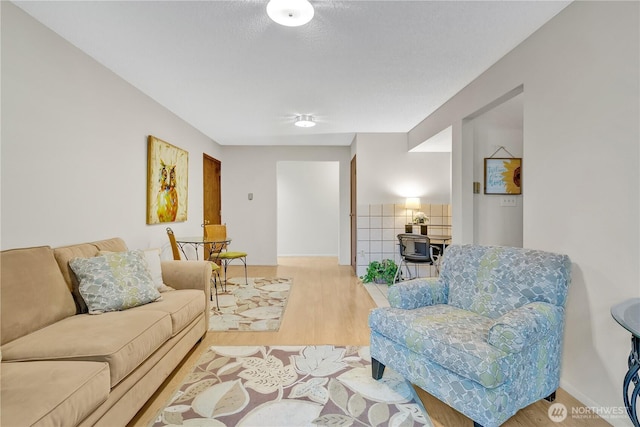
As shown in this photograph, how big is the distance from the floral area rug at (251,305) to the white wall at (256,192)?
133 cm

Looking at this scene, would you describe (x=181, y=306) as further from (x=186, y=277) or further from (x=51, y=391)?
(x=51, y=391)

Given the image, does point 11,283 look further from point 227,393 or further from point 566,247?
point 566,247

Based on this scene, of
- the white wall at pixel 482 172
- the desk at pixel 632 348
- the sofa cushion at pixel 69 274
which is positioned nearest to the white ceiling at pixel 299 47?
the white wall at pixel 482 172

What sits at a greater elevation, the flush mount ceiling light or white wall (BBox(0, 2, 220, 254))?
the flush mount ceiling light

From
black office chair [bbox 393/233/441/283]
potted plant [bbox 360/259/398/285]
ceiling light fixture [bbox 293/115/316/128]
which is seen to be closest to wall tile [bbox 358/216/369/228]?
potted plant [bbox 360/259/398/285]

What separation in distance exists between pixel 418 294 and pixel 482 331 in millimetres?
513

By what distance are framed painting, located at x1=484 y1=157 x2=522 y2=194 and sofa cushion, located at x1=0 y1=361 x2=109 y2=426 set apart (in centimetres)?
348

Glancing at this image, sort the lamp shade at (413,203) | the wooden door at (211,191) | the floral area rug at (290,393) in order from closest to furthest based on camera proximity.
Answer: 1. the floral area rug at (290,393)
2. the lamp shade at (413,203)
3. the wooden door at (211,191)

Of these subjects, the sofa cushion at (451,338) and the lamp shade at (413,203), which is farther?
the lamp shade at (413,203)

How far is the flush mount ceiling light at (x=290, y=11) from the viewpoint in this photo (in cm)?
178

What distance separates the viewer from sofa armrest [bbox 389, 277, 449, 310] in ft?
6.88

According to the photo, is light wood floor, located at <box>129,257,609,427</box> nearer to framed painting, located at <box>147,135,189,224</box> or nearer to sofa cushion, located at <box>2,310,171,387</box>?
sofa cushion, located at <box>2,310,171,387</box>

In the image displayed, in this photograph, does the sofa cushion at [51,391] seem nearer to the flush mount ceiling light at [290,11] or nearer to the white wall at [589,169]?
the flush mount ceiling light at [290,11]

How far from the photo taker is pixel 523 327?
148 centimetres
